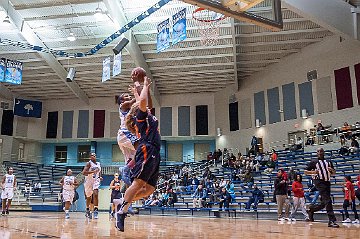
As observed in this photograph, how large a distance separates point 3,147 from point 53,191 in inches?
252

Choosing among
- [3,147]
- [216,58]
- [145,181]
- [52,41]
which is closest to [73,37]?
[52,41]

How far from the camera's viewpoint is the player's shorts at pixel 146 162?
13.3ft

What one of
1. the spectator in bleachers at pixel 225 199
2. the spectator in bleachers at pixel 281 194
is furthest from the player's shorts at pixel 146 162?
the spectator in bleachers at pixel 225 199

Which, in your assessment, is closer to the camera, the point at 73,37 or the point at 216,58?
the point at 73,37

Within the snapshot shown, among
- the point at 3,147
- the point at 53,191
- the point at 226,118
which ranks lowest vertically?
the point at 53,191

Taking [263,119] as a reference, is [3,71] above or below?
above

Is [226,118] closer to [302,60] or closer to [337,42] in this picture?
[302,60]

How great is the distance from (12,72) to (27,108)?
34.7 ft

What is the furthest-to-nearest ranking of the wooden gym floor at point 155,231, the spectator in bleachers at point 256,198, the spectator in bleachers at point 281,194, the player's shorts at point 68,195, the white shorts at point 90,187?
the spectator in bleachers at point 256,198
the spectator in bleachers at point 281,194
the player's shorts at point 68,195
the white shorts at point 90,187
the wooden gym floor at point 155,231

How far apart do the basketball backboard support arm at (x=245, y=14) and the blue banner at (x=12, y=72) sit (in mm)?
16218

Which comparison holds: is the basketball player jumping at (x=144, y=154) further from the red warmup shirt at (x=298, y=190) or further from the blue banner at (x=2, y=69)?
the blue banner at (x=2, y=69)

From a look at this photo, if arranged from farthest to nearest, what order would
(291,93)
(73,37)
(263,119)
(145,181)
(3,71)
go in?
1. (263,119)
2. (291,93)
3. (73,37)
4. (3,71)
5. (145,181)

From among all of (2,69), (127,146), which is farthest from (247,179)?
(2,69)

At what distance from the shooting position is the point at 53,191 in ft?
84.6
